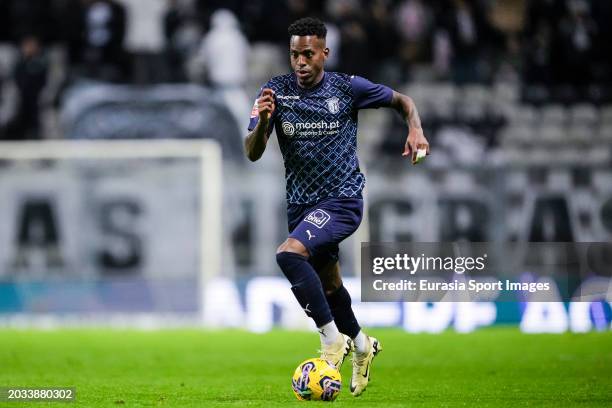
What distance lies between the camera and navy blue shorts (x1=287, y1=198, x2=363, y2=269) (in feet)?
24.4

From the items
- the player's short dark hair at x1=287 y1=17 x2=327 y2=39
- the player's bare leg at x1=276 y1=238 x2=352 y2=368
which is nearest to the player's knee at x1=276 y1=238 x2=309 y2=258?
the player's bare leg at x1=276 y1=238 x2=352 y2=368

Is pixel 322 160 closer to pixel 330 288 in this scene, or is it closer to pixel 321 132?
pixel 321 132

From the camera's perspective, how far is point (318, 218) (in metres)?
7.52

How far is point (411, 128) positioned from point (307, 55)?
779 mm

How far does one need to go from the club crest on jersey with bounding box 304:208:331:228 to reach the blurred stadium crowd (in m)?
11.4

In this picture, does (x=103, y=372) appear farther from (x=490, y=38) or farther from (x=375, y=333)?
(x=490, y=38)

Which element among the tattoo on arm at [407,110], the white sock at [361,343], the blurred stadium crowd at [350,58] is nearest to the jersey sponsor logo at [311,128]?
the tattoo on arm at [407,110]

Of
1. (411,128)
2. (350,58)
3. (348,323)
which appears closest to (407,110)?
(411,128)

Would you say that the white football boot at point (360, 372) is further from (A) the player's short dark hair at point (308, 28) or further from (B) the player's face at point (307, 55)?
(A) the player's short dark hair at point (308, 28)

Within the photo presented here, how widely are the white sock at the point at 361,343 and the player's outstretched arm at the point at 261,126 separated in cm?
134

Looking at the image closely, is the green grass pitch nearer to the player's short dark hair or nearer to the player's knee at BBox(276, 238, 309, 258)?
the player's knee at BBox(276, 238, 309, 258)

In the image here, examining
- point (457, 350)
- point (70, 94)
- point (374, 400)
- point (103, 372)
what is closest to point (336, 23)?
point (70, 94)

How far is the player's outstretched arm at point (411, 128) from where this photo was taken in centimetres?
732

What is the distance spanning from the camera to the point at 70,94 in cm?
1958
